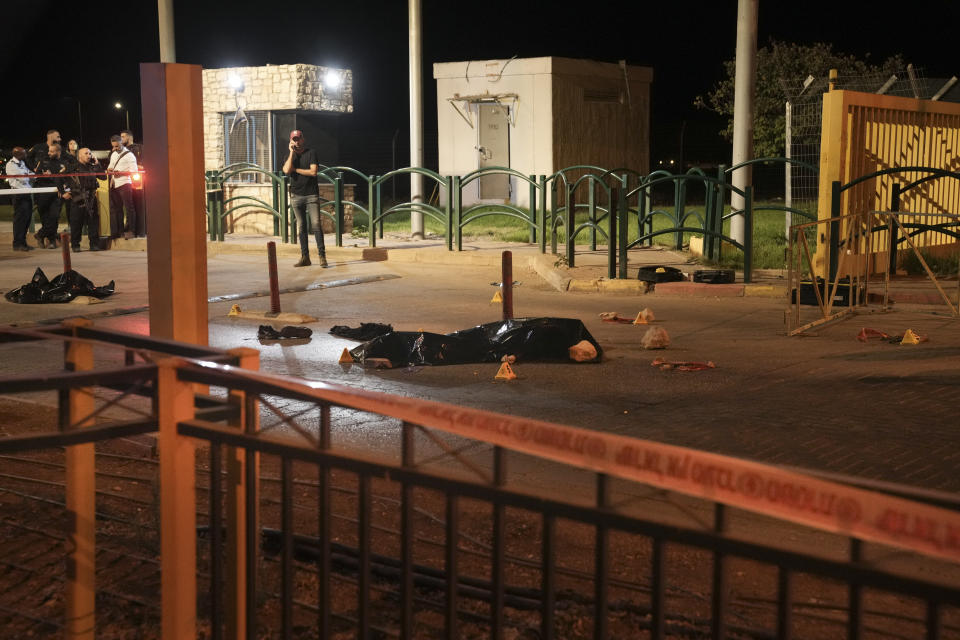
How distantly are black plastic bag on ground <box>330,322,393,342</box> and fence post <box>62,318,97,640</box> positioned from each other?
6.79 m

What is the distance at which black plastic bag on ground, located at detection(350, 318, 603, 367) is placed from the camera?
9430 mm

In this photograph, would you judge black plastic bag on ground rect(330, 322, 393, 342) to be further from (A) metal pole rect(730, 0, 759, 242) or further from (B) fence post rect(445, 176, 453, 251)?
(A) metal pole rect(730, 0, 759, 242)

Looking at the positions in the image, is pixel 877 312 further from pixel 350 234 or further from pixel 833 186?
pixel 350 234

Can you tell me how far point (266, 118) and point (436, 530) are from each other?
65.9 feet

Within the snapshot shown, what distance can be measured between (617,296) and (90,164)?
11486mm

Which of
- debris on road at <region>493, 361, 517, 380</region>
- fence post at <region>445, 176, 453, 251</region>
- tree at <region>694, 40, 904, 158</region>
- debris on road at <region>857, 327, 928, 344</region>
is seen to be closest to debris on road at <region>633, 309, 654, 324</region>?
debris on road at <region>857, 327, 928, 344</region>

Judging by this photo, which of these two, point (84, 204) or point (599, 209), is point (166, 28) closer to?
point (84, 204)

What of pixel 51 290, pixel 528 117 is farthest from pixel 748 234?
pixel 528 117

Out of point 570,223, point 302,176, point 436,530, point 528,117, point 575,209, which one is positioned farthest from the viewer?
point 528,117

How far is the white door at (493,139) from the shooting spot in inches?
1169

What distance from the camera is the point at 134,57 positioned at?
66.6 meters

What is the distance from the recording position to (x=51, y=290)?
13.4 m

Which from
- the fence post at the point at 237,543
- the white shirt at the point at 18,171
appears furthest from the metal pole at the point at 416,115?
the fence post at the point at 237,543

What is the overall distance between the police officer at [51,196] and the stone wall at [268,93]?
129 inches
